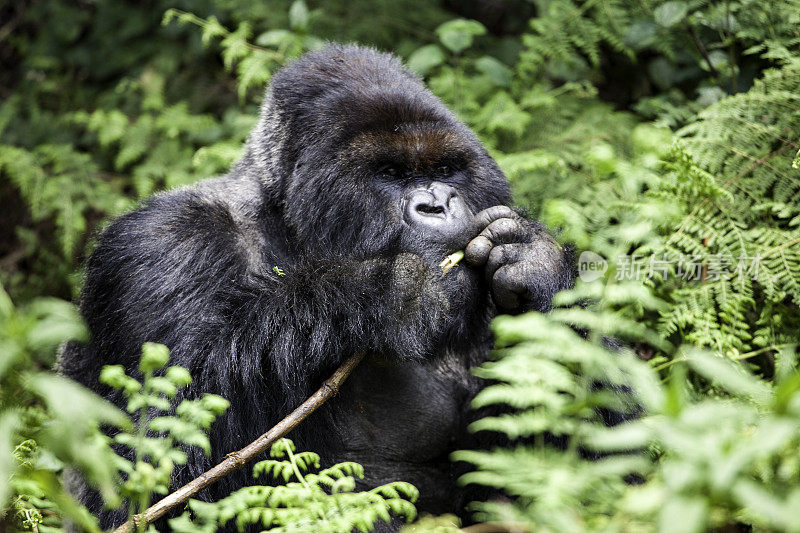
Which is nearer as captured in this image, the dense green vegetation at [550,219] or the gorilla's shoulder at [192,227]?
the dense green vegetation at [550,219]

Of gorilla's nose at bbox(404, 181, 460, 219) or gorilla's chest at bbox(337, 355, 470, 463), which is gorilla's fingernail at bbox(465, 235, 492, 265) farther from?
gorilla's chest at bbox(337, 355, 470, 463)

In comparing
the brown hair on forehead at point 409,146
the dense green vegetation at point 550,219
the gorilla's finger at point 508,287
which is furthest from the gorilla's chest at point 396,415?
the brown hair on forehead at point 409,146

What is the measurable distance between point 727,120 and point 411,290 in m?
2.06

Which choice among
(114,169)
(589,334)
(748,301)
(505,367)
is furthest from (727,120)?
(114,169)

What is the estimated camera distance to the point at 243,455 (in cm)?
217

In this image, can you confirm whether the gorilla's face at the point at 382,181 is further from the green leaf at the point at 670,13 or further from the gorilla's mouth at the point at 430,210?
the green leaf at the point at 670,13

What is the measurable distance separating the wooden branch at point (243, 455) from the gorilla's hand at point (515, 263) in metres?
0.54

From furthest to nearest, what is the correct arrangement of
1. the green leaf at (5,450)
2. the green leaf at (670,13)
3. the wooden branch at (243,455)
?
the green leaf at (670,13), the wooden branch at (243,455), the green leaf at (5,450)

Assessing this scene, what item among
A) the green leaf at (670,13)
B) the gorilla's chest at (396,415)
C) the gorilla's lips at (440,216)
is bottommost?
the gorilla's chest at (396,415)

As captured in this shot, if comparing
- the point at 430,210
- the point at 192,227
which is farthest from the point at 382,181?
the point at 192,227

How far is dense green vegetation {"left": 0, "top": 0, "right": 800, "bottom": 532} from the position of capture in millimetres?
1243

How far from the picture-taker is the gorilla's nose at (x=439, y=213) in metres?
2.67

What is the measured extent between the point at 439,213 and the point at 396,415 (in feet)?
2.75

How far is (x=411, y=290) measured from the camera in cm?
253
